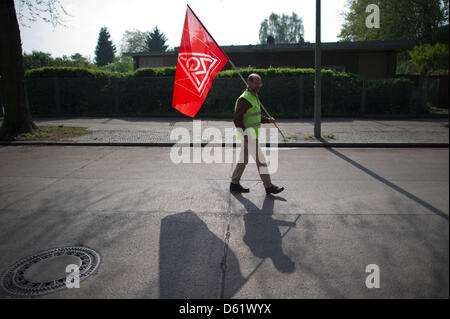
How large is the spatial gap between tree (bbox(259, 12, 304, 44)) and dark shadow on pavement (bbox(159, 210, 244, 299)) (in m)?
85.7

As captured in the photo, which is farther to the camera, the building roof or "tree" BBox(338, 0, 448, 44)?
"tree" BBox(338, 0, 448, 44)

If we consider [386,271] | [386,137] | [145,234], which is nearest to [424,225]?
[386,271]

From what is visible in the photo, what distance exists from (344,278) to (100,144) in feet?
29.9

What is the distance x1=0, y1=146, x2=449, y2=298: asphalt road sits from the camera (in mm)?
3092

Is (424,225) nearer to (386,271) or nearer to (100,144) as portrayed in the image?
(386,271)

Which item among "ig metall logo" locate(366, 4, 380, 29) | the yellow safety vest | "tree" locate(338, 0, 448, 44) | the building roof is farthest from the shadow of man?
"tree" locate(338, 0, 448, 44)

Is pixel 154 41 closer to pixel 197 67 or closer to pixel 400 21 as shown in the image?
pixel 400 21

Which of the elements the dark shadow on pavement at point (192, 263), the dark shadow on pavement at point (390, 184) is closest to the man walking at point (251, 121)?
the dark shadow on pavement at point (192, 263)

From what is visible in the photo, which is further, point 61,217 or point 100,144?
point 100,144

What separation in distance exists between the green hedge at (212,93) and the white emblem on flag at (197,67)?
10586 mm

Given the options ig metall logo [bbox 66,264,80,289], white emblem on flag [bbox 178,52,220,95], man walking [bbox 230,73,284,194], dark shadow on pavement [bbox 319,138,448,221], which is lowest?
ig metall logo [bbox 66,264,80,289]

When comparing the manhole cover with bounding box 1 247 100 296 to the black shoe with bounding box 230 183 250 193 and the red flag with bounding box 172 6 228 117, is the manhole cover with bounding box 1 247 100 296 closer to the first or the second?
the black shoe with bounding box 230 183 250 193

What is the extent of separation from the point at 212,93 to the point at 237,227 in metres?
13.2

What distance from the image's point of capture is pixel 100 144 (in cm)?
1071
